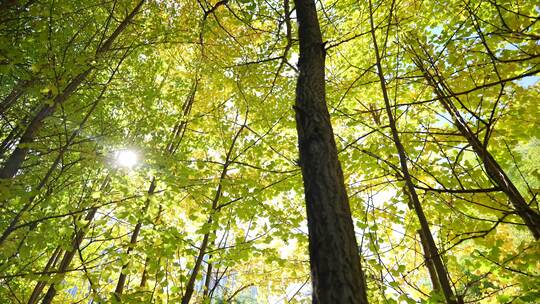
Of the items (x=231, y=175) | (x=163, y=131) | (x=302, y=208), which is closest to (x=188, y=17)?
(x=163, y=131)

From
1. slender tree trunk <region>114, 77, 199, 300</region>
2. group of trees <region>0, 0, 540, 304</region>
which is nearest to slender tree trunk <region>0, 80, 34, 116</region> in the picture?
group of trees <region>0, 0, 540, 304</region>

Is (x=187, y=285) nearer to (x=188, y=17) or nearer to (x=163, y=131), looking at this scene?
(x=163, y=131)

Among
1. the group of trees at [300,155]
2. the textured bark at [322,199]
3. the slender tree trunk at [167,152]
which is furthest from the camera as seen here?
Result: the slender tree trunk at [167,152]

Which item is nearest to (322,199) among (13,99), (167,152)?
(167,152)

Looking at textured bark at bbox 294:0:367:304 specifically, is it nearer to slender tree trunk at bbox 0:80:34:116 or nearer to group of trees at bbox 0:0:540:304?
group of trees at bbox 0:0:540:304

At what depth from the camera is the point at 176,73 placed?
7016 mm

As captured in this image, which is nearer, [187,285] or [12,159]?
[187,285]

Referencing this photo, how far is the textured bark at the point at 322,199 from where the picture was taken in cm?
137

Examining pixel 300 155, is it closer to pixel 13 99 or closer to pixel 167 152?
pixel 167 152

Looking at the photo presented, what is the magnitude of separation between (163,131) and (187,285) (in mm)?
2783

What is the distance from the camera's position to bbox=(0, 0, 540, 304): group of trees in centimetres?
197

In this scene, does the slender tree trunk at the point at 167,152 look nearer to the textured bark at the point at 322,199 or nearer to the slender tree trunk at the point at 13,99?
the slender tree trunk at the point at 13,99

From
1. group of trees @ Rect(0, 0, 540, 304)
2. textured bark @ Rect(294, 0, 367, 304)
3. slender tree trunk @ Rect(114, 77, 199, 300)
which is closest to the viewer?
textured bark @ Rect(294, 0, 367, 304)

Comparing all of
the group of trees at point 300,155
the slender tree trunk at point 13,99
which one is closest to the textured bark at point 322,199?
the group of trees at point 300,155
